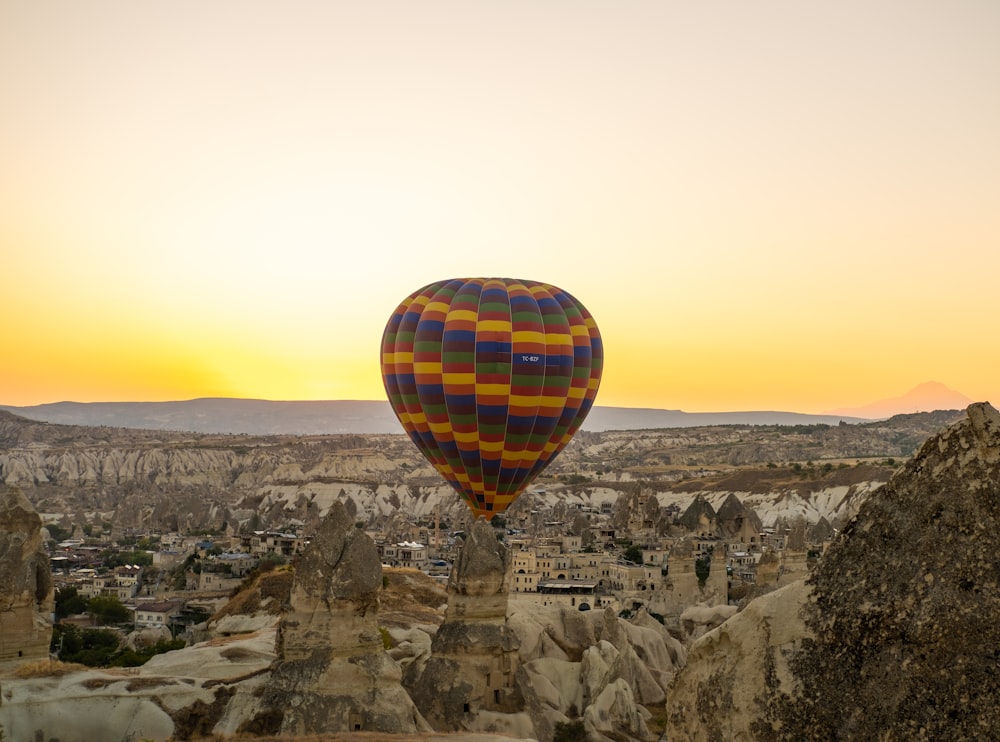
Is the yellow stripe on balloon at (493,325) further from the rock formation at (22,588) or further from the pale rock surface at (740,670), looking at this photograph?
the pale rock surface at (740,670)

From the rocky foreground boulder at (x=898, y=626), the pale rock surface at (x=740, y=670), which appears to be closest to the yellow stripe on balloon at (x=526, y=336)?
the pale rock surface at (x=740, y=670)

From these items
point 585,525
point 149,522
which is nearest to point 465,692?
point 585,525

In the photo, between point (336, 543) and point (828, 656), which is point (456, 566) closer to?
point (336, 543)

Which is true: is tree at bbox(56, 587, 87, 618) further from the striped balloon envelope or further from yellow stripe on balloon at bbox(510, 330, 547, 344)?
yellow stripe on balloon at bbox(510, 330, 547, 344)

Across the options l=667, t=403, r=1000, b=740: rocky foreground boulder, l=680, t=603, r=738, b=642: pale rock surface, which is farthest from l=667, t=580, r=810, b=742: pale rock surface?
l=680, t=603, r=738, b=642: pale rock surface

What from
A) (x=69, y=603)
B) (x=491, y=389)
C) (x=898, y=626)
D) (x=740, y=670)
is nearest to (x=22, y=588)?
(x=491, y=389)

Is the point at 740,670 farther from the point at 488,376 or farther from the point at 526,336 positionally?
the point at 526,336
